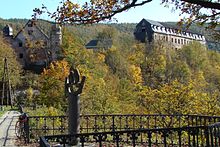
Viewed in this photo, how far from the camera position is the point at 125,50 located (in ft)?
244

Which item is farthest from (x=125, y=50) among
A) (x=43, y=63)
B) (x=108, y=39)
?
(x=43, y=63)

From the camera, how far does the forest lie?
2375 centimetres

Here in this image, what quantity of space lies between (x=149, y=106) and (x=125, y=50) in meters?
49.1

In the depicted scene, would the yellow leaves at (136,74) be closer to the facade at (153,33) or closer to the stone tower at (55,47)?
the stone tower at (55,47)

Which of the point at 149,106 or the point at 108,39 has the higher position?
Result: the point at 108,39

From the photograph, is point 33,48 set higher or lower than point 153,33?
lower

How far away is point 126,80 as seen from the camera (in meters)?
45.7

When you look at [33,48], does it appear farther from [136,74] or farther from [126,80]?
[126,80]

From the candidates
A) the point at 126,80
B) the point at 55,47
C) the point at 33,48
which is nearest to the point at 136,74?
the point at 126,80

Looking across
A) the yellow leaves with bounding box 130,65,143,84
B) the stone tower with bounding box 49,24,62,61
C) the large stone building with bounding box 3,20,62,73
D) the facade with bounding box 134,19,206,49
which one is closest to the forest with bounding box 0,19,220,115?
the yellow leaves with bounding box 130,65,143,84

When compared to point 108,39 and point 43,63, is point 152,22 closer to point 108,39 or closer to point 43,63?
point 108,39

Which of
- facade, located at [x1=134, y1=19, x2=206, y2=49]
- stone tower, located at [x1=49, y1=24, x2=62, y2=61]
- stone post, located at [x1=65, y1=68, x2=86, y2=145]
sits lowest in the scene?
stone post, located at [x1=65, y1=68, x2=86, y2=145]

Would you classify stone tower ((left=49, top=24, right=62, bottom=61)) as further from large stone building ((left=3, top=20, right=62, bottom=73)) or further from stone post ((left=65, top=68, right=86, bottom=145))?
stone post ((left=65, top=68, right=86, bottom=145))

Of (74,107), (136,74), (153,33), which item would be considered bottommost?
(74,107)
